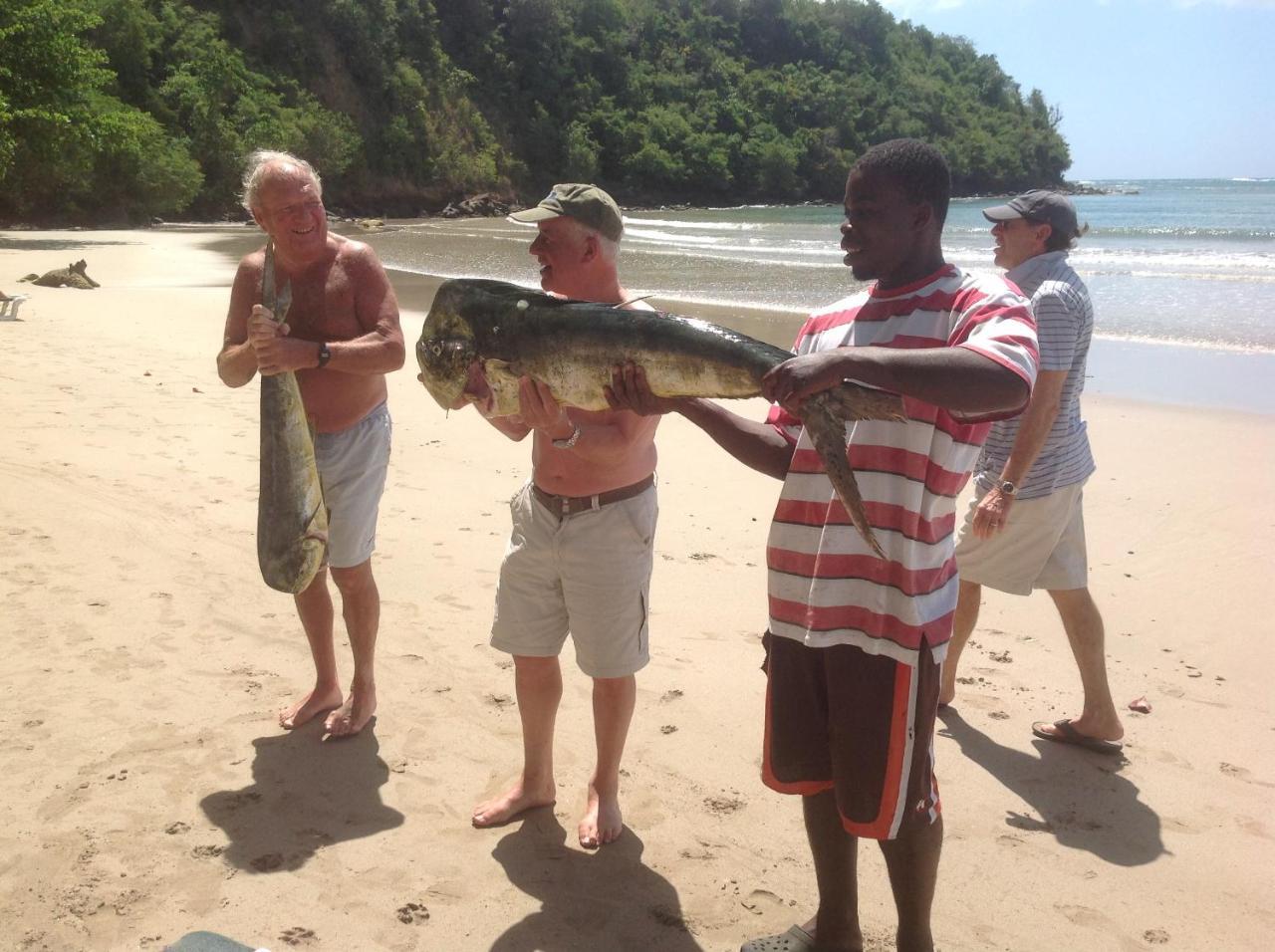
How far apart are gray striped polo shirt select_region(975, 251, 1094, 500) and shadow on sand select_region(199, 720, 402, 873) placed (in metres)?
2.57

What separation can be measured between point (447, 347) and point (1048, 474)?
237 centimetres

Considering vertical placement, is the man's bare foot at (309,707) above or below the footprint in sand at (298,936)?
above

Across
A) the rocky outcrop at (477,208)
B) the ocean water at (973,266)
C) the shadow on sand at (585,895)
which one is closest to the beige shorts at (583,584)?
the shadow on sand at (585,895)

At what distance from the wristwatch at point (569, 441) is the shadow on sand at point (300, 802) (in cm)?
147

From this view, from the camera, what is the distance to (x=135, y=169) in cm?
4041

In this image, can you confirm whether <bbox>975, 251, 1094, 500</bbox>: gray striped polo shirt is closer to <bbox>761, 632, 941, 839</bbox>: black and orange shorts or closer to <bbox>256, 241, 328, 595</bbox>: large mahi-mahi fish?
<bbox>761, 632, 941, 839</bbox>: black and orange shorts

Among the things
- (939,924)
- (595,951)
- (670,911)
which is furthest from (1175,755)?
(595,951)

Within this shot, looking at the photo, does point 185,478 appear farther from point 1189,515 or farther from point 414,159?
point 414,159

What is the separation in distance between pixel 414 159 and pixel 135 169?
3242 centimetres

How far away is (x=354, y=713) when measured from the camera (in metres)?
4.06

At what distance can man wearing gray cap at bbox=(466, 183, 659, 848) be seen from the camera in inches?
122

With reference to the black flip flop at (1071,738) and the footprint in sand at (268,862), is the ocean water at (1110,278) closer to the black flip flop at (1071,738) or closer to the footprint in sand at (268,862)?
the black flip flop at (1071,738)

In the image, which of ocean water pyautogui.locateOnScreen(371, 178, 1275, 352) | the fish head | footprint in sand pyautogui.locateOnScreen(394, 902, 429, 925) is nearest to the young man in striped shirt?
the fish head

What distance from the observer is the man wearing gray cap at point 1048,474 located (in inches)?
145
